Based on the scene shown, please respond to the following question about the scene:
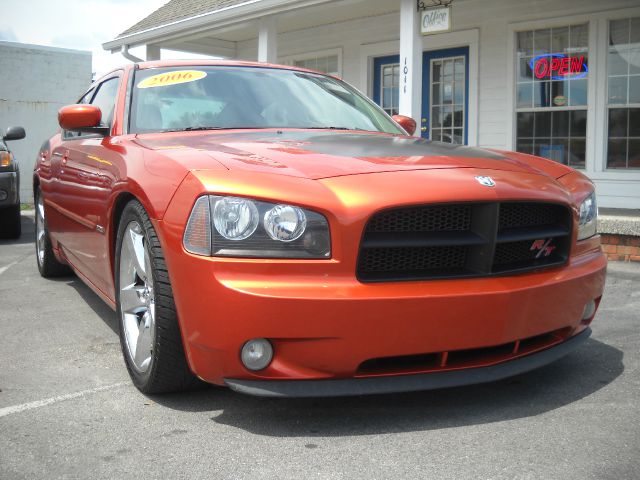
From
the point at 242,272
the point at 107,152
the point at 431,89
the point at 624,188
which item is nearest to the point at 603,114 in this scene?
the point at 624,188

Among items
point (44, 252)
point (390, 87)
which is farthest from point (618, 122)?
point (44, 252)

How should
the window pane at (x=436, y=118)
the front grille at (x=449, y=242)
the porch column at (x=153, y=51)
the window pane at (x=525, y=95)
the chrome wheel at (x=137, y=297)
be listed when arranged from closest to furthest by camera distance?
1. the front grille at (x=449, y=242)
2. the chrome wheel at (x=137, y=297)
3. the window pane at (x=525, y=95)
4. the window pane at (x=436, y=118)
5. the porch column at (x=153, y=51)

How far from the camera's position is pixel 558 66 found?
30.0 ft

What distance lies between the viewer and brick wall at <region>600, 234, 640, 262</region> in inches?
272

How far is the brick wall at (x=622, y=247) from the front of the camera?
6914 mm

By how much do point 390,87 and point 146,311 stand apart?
871 cm

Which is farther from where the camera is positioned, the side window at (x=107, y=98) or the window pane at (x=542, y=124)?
the window pane at (x=542, y=124)

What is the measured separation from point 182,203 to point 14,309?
9.02 feet

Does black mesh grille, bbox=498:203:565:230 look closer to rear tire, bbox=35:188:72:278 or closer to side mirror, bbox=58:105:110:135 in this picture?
side mirror, bbox=58:105:110:135

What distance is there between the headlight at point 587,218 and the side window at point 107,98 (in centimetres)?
248

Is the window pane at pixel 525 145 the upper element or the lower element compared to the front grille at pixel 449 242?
upper

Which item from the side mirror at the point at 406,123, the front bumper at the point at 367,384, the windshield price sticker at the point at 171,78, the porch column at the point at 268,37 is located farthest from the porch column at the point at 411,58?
the front bumper at the point at 367,384

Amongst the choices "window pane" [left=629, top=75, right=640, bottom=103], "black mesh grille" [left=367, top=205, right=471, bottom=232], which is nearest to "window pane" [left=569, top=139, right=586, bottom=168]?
"window pane" [left=629, top=75, right=640, bottom=103]

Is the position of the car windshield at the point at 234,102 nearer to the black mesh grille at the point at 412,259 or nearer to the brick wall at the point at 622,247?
the black mesh grille at the point at 412,259
